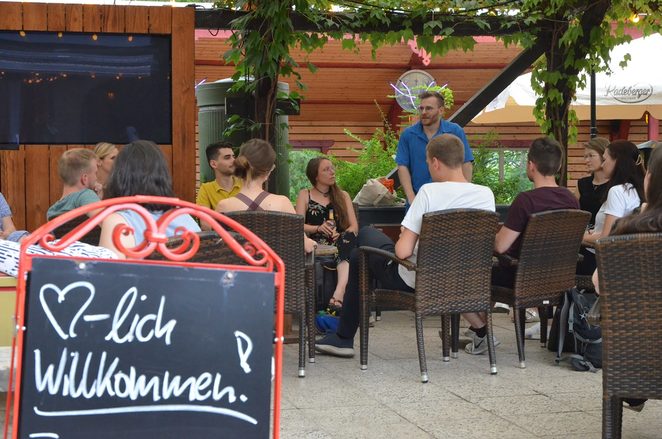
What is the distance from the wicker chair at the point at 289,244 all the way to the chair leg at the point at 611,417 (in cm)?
217

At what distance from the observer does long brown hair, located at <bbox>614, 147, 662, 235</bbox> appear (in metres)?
3.24

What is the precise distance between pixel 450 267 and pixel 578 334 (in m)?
0.81

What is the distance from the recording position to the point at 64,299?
7.26 ft

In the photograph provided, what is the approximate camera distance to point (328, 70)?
552 inches

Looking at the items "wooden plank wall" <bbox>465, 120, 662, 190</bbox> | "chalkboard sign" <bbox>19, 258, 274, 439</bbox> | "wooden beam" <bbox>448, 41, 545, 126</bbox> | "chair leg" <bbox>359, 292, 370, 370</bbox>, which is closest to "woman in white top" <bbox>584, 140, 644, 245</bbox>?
"chair leg" <bbox>359, 292, 370, 370</bbox>

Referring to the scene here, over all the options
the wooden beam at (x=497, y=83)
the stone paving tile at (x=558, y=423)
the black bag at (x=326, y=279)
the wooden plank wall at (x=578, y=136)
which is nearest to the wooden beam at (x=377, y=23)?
the wooden beam at (x=497, y=83)

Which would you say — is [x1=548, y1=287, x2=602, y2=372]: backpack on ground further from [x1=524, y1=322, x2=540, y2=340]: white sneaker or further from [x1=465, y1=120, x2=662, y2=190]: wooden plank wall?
[x1=465, y1=120, x2=662, y2=190]: wooden plank wall

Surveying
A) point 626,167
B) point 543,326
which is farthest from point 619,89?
point 543,326

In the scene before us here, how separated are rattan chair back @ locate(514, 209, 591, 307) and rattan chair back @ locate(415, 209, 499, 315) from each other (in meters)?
0.25

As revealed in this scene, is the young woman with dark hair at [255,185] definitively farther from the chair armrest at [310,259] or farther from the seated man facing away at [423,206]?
the seated man facing away at [423,206]

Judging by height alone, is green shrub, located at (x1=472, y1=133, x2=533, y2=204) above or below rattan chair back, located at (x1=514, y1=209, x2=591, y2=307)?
above

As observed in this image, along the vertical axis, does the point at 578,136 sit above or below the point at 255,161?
above

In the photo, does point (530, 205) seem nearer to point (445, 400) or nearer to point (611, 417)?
point (445, 400)

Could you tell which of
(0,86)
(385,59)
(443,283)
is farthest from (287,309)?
(385,59)
